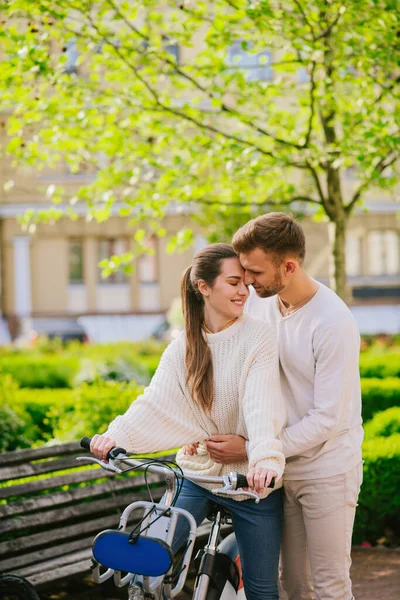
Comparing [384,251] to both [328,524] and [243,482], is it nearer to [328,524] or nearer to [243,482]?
[328,524]

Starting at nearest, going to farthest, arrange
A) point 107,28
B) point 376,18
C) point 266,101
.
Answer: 1. point 376,18
2. point 107,28
3. point 266,101

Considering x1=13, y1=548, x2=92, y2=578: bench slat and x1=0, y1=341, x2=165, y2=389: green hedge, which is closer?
x1=13, y1=548, x2=92, y2=578: bench slat

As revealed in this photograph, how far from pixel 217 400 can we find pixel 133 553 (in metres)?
0.77

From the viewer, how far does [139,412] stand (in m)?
3.57

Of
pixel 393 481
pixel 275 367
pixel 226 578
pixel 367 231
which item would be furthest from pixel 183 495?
pixel 367 231

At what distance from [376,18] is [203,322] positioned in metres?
4.20

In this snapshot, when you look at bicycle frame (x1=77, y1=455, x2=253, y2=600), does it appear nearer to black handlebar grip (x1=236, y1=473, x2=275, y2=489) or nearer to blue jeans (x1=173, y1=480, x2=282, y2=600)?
black handlebar grip (x1=236, y1=473, x2=275, y2=489)

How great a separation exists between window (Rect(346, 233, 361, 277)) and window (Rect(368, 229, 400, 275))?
0.47m

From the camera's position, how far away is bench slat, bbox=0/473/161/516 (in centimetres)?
482

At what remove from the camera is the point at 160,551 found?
2918mm

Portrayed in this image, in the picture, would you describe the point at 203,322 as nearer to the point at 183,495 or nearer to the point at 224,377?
the point at 224,377

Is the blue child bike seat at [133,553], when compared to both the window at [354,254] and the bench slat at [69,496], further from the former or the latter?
the window at [354,254]

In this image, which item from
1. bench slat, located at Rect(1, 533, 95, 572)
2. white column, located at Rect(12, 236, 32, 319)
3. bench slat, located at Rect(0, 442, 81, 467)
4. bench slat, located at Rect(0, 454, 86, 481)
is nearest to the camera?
bench slat, located at Rect(1, 533, 95, 572)

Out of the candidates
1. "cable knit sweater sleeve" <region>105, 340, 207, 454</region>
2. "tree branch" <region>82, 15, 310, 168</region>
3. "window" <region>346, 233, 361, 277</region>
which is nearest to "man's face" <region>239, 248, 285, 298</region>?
"cable knit sweater sleeve" <region>105, 340, 207, 454</region>
